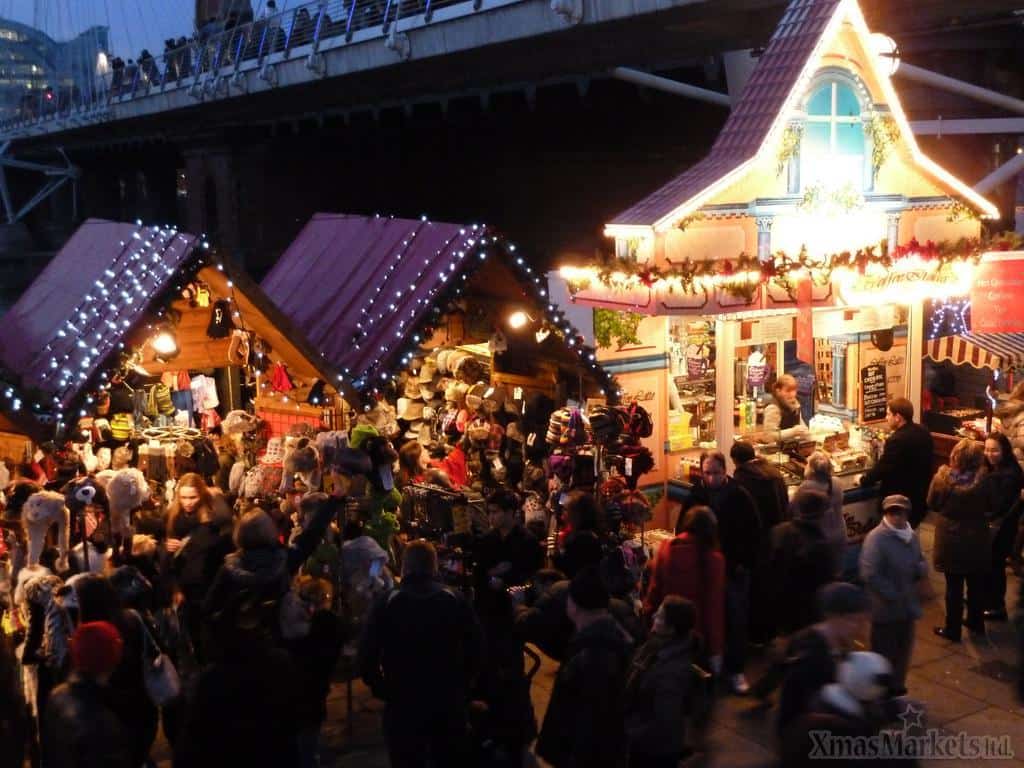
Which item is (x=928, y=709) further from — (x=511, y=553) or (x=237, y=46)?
(x=237, y=46)

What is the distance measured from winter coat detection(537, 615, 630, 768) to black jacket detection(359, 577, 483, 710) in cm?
53

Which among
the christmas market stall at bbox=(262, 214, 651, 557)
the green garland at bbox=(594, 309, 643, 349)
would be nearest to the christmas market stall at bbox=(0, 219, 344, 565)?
the christmas market stall at bbox=(262, 214, 651, 557)

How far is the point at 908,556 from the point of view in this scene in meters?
7.13

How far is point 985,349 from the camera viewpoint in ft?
43.6

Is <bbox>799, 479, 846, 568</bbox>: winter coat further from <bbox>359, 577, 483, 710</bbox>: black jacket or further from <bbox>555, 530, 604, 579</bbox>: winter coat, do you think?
<bbox>359, 577, 483, 710</bbox>: black jacket

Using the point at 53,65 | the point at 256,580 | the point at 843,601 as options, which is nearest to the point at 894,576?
the point at 843,601

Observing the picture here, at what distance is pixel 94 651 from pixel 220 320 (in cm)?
626

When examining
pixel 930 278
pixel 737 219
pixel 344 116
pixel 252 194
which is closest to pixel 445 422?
pixel 737 219

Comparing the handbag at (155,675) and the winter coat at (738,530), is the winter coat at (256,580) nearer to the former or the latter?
Result: the handbag at (155,675)

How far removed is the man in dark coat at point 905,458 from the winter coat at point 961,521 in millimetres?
1267

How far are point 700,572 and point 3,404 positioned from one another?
5470 mm

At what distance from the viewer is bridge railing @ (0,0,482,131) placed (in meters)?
19.8

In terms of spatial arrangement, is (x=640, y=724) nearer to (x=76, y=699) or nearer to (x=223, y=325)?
(x=76, y=699)

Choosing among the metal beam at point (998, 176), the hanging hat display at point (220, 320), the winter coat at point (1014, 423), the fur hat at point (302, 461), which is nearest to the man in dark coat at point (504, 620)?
the fur hat at point (302, 461)
